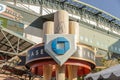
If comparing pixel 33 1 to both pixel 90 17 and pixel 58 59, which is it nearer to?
pixel 90 17

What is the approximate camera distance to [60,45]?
1758cm

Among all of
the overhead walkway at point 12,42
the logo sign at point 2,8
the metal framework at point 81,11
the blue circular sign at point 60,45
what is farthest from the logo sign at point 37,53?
the metal framework at point 81,11

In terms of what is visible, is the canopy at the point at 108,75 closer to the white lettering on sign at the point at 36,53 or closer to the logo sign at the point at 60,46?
the logo sign at the point at 60,46

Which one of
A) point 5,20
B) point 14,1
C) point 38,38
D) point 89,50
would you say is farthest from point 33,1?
point 89,50

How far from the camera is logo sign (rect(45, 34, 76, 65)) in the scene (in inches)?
685

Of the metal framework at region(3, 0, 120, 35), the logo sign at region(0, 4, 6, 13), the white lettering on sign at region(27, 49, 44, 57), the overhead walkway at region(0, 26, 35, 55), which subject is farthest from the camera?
the metal framework at region(3, 0, 120, 35)

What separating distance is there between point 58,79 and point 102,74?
272 centimetres

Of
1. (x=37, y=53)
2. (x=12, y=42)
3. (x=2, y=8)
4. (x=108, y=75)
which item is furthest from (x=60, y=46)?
(x=2, y=8)

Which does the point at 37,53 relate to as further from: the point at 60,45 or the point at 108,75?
the point at 108,75

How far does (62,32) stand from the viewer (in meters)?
17.9

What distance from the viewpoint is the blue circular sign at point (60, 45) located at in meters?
17.5

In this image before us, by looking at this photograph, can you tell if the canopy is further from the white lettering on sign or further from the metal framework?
the metal framework

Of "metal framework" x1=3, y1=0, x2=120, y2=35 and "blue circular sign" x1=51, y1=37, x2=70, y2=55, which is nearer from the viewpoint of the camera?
"blue circular sign" x1=51, y1=37, x2=70, y2=55

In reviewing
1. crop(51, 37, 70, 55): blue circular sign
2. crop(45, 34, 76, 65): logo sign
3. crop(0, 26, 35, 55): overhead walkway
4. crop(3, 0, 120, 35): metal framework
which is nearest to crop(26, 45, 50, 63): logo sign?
crop(45, 34, 76, 65): logo sign
